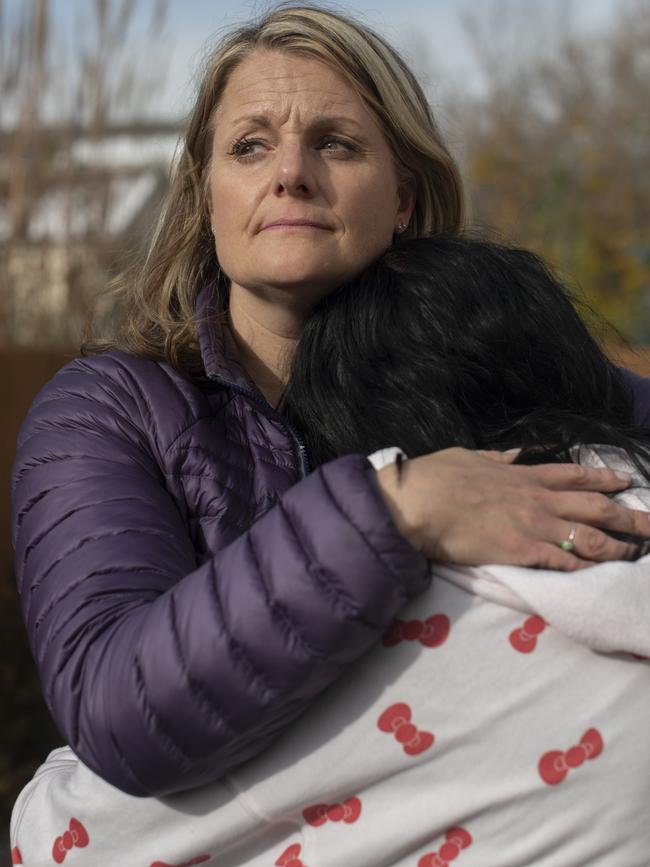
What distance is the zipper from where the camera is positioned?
80.6 inches

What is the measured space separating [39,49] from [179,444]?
463cm

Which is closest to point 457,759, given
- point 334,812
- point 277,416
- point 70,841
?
point 334,812

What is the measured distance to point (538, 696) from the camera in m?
1.46

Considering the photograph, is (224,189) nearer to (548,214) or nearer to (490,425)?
(490,425)

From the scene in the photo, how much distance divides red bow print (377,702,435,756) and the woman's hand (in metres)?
0.18

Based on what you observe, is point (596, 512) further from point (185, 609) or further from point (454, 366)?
point (185, 609)

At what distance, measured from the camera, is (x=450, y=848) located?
4.86ft

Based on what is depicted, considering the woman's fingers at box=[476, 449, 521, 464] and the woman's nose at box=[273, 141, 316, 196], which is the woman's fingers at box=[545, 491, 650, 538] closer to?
the woman's fingers at box=[476, 449, 521, 464]

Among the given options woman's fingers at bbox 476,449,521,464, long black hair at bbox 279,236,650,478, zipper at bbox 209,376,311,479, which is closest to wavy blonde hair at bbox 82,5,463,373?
zipper at bbox 209,376,311,479

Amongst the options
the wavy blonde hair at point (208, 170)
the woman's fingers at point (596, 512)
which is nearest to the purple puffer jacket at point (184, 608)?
the woman's fingers at point (596, 512)

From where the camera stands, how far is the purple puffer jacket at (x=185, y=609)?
56.8 inches

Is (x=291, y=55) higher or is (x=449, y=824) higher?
(x=291, y=55)

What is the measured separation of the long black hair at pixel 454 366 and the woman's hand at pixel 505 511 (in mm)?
102

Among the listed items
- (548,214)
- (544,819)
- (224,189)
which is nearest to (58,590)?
(544,819)
